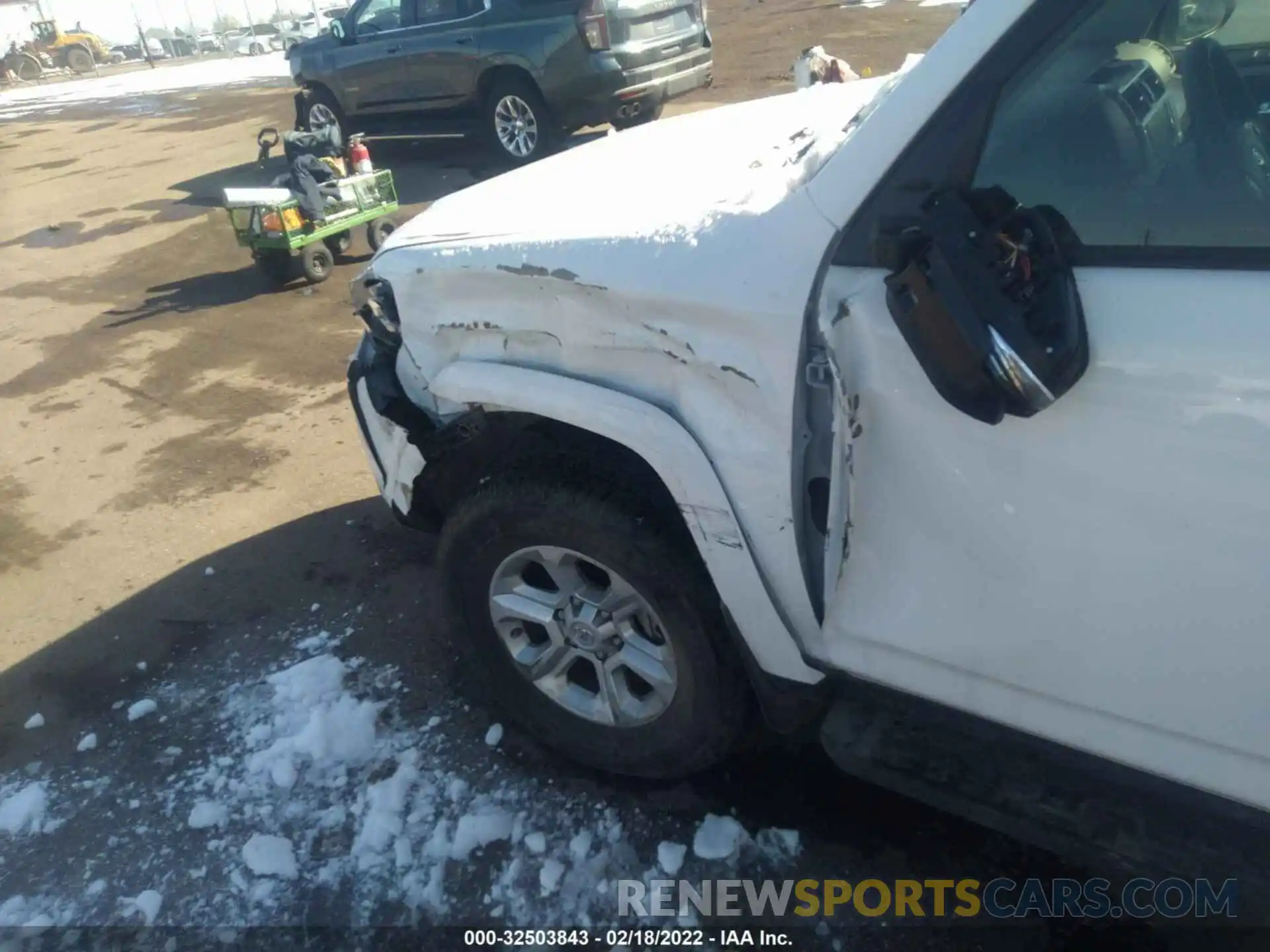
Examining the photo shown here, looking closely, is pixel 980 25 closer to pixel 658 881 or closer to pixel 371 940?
pixel 658 881

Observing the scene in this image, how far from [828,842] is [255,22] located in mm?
60532

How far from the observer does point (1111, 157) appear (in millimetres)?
1659

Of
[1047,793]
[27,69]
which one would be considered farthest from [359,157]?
[27,69]

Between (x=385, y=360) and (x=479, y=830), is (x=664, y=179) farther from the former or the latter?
(x=479, y=830)

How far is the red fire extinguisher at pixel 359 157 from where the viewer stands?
7.40 m

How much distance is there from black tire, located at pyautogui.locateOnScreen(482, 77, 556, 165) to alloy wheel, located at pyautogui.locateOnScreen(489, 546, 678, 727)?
7.54 meters

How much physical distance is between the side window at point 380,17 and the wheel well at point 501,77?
144cm

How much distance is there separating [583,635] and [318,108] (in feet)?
35.0

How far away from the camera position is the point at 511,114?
963 centimetres

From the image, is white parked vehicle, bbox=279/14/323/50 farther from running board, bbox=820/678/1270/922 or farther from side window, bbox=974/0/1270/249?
running board, bbox=820/678/1270/922

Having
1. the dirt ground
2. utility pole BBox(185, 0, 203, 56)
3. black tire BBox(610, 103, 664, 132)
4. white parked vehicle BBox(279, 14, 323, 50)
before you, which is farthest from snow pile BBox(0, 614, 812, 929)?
utility pole BBox(185, 0, 203, 56)

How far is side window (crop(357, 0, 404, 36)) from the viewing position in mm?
10500

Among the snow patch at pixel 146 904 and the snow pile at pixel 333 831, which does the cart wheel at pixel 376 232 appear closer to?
the snow pile at pixel 333 831

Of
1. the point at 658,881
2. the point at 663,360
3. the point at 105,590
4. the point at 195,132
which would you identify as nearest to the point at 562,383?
the point at 663,360
